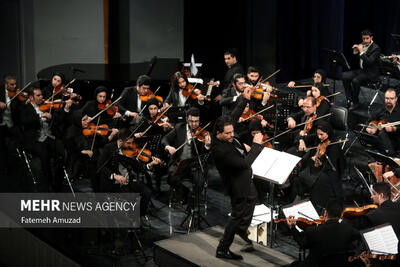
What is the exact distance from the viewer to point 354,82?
962cm

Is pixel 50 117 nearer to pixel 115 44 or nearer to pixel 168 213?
pixel 168 213

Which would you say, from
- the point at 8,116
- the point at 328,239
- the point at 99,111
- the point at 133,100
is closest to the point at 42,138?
the point at 8,116

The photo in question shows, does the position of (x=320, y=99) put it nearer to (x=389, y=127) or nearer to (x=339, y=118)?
(x=339, y=118)

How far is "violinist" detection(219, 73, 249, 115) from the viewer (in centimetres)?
786

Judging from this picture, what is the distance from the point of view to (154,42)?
36.6 feet

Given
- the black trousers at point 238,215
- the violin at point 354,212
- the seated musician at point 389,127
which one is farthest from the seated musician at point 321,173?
the black trousers at point 238,215

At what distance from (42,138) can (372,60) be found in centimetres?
507

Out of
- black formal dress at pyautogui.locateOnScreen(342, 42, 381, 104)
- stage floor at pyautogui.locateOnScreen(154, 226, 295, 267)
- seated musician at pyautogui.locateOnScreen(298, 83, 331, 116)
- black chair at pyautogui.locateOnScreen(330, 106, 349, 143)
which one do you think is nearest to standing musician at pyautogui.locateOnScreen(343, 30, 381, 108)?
black formal dress at pyautogui.locateOnScreen(342, 42, 381, 104)

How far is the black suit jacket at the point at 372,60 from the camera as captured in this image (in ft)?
30.0

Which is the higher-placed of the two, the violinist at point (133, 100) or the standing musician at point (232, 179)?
the violinist at point (133, 100)

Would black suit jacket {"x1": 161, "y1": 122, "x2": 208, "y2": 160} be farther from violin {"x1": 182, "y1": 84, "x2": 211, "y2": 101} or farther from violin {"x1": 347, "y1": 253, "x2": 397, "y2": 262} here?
violin {"x1": 347, "y1": 253, "x2": 397, "y2": 262}

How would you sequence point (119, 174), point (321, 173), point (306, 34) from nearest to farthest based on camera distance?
point (119, 174) → point (321, 173) → point (306, 34)

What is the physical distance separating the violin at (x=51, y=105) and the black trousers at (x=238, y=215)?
11.8ft

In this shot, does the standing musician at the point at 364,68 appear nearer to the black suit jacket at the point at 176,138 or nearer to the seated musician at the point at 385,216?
Result: the black suit jacket at the point at 176,138
